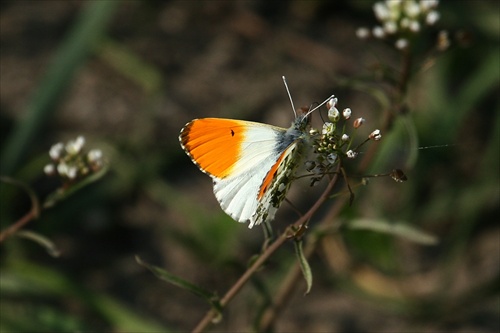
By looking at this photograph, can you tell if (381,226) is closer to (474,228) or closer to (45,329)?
(45,329)

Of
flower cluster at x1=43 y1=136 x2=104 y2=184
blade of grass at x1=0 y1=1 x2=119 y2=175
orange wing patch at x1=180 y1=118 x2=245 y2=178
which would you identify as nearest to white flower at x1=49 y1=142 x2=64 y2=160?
flower cluster at x1=43 y1=136 x2=104 y2=184

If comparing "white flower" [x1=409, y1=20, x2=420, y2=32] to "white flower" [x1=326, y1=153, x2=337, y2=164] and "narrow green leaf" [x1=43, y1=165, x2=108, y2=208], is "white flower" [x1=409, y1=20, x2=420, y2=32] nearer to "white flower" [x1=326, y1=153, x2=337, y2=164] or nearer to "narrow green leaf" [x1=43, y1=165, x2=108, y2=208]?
"white flower" [x1=326, y1=153, x2=337, y2=164]

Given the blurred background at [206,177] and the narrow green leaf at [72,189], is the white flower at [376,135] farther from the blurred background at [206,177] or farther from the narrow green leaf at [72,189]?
the blurred background at [206,177]

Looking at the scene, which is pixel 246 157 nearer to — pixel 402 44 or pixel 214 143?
pixel 214 143

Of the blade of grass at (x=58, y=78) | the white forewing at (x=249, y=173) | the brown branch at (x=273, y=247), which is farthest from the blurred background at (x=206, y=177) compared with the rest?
the white forewing at (x=249, y=173)

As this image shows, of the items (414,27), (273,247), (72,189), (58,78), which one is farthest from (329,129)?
(58,78)

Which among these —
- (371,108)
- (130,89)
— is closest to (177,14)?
(130,89)

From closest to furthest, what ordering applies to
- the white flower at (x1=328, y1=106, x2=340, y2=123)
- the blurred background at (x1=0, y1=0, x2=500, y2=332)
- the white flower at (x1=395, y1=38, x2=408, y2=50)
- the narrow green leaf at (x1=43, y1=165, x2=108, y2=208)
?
the white flower at (x1=328, y1=106, x2=340, y2=123) < the narrow green leaf at (x1=43, y1=165, x2=108, y2=208) < the white flower at (x1=395, y1=38, x2=408, y2=50) < the blurred background at (x1=0, y1=0, x2=500, y2=332)
